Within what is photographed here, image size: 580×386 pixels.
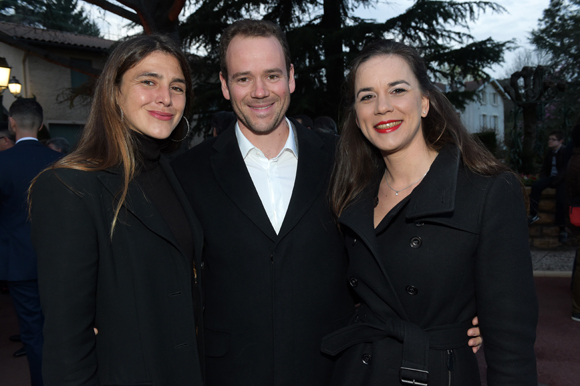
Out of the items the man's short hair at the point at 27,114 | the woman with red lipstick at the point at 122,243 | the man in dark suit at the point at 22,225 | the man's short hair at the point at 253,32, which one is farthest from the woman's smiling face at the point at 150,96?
the man's short hair at the point at 27,114

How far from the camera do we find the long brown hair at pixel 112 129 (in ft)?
5.84

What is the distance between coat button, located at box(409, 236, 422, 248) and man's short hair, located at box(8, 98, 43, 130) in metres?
4.11

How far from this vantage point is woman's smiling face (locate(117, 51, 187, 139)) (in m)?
2.01

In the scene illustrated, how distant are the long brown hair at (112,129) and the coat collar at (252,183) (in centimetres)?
51

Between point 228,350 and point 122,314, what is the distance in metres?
0.67

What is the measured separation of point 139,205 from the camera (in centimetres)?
184

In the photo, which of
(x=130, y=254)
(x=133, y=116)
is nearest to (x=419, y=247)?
(x=130, y=254)

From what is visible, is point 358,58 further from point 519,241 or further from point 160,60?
point 519,241

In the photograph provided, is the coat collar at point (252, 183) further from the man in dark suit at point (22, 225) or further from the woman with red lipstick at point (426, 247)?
the man in dark suit at point (22, 225)

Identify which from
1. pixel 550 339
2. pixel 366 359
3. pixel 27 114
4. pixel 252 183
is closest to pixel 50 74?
pixel 27 114

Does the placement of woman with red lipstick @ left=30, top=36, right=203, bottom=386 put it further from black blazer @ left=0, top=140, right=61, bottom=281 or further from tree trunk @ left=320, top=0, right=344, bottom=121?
tree trunk @ left=320, top=0, right=344, bottom=121

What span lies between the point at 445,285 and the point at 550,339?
3536mm

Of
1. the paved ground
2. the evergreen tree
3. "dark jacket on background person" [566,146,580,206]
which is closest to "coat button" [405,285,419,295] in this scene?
the paved ground

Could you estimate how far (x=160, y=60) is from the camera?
6.85ft
